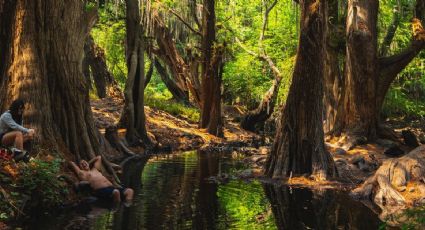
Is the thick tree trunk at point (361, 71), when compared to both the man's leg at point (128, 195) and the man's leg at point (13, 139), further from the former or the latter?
the man's leg at point (13, 139)

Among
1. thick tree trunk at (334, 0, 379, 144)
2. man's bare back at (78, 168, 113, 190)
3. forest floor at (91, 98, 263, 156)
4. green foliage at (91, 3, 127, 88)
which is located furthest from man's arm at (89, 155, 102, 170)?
green foliage at (91, 3, 127, 88)

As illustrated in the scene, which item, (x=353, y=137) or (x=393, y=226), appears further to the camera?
(x=353, y=137)

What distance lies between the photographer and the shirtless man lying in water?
11391mm

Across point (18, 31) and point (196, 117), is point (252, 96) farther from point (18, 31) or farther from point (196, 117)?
point (18, 31)

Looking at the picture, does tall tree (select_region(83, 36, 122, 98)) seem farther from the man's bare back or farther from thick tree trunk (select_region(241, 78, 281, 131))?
the man's bare back

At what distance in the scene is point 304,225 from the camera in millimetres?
9727

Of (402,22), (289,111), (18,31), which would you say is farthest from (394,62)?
(18,31)

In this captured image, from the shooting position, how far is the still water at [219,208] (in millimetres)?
9523

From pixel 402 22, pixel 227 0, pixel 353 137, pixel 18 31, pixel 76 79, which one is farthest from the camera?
pixel 227 0

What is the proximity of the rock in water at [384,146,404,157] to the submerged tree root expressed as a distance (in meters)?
6.43

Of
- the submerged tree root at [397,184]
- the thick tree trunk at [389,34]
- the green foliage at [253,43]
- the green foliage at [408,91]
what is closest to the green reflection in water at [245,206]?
the submerged tree root at [397,184]

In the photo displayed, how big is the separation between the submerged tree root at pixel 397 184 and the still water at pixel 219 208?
52 cm

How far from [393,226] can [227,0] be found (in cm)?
2439

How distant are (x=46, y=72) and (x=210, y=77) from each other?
17649mm
